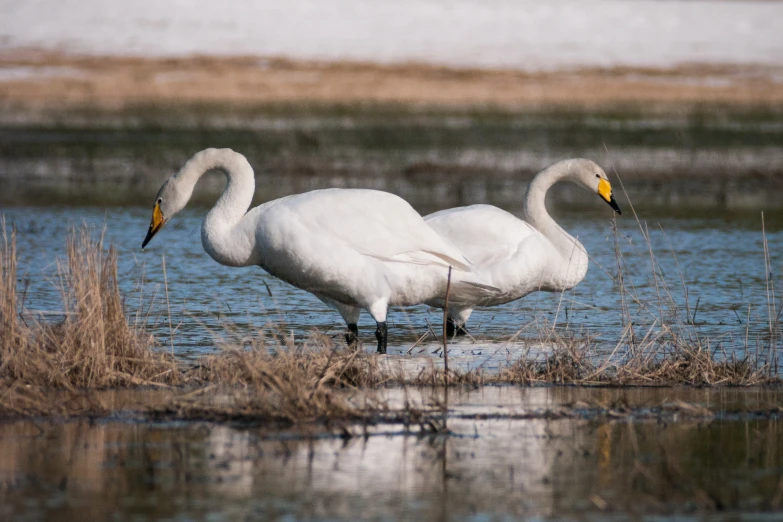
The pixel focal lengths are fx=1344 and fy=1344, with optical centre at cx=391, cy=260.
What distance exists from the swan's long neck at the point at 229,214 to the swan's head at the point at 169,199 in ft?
0.16

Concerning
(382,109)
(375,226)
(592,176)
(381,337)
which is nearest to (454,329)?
(381,337)

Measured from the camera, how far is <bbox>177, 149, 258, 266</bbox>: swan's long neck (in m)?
8.04

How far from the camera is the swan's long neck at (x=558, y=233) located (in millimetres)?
9352

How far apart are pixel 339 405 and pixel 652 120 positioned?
27.1m

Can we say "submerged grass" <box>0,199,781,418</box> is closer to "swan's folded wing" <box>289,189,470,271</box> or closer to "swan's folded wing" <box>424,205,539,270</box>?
"swan's folded wing" <box>289,189,470,271</box>

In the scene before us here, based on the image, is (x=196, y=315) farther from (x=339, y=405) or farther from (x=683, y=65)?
(x=683, y=65)

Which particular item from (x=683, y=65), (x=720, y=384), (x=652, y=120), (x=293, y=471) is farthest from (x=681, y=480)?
(x=683, y=65)

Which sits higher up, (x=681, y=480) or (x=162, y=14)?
(x=162, y=14)

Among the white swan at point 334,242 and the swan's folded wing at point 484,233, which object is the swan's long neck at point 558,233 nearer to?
the swan's folded wing at point 484,233

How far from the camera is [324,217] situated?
8.02 m

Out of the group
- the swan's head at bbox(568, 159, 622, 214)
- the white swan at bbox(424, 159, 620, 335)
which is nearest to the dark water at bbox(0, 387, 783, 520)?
the white swan at bbox(424, 159, 620, 335)

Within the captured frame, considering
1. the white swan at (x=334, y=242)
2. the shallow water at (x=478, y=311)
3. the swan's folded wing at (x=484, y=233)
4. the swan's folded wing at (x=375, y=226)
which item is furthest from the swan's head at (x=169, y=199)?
the swan's folded wing at (x=484, y=233)

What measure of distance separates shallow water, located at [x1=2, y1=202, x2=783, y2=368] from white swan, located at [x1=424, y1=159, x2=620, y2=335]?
0.24 metres

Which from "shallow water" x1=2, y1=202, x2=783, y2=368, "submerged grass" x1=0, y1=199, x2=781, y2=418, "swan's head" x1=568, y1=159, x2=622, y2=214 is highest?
"swan's head" x1=568, y1=159, x2=622, y2=214
